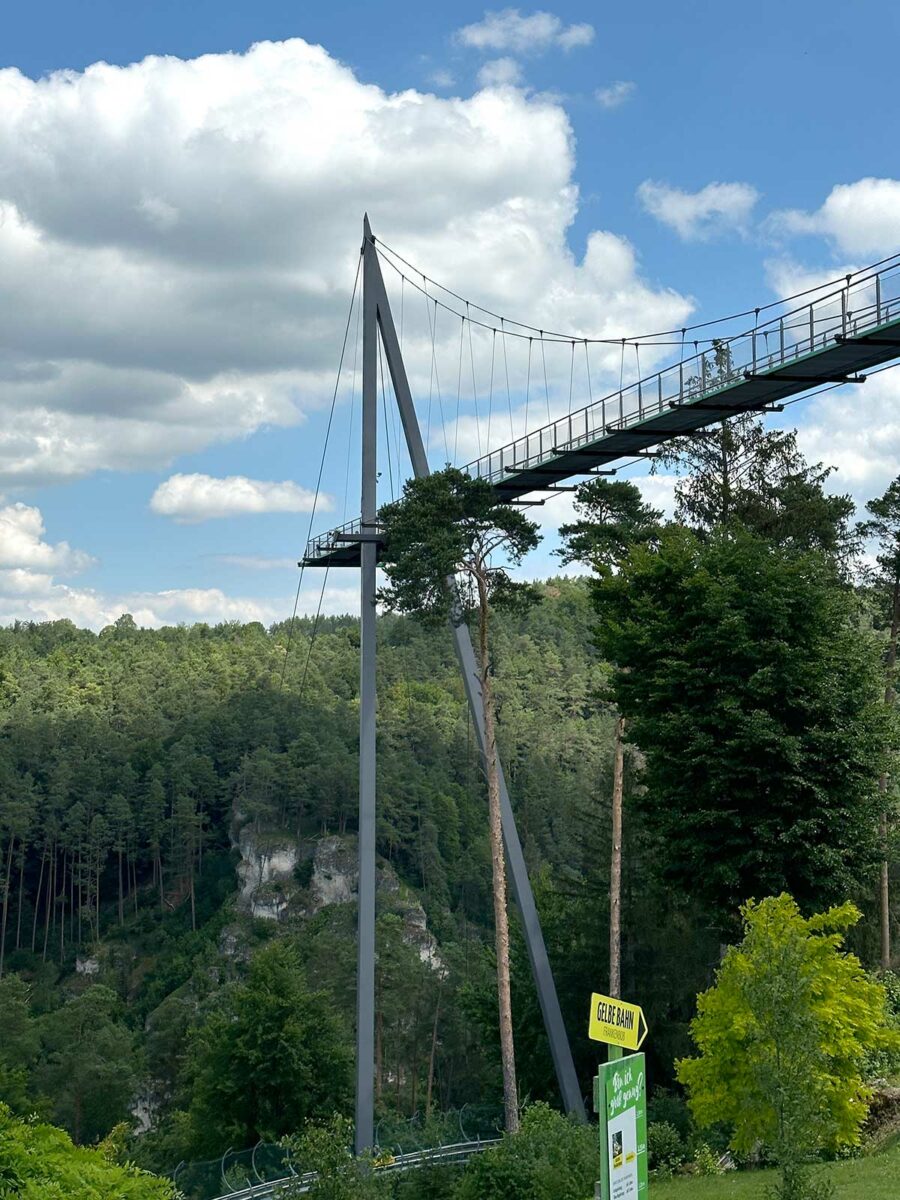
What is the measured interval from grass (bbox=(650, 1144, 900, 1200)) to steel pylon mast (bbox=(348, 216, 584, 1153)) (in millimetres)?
7341

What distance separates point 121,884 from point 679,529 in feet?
272

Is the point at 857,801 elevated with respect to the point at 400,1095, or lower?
elevated

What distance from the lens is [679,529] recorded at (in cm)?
2652

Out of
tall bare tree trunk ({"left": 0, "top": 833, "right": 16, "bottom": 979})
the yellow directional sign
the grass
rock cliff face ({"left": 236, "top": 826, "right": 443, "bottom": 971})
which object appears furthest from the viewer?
rock cliff face ({"left": 236, "top": 826, "right": 443, "bottom": 971})

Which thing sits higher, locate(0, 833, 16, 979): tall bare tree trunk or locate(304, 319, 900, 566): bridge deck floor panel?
locate(304, 319, 900, 566): bridge deck floor panel

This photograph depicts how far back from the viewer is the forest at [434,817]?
76.9 ft

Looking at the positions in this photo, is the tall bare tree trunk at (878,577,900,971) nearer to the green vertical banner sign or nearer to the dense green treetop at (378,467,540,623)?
the dense green treetop at (378,467,540,623)

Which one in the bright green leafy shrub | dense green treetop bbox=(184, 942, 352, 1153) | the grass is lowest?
dense green treetop bbox=(184, 942, 352, 1153)

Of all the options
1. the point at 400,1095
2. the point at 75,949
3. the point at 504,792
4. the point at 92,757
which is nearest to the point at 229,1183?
the point at 504,792

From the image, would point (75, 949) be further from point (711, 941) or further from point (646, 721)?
point (646, 721)

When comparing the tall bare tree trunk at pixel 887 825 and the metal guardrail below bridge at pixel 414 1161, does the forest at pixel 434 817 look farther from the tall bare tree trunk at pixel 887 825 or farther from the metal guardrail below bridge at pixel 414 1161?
the metal guardrail below bridge at pixel 414 1161

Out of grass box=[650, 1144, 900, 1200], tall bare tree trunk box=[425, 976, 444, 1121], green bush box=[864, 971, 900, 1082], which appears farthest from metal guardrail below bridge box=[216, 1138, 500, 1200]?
tall bare tree trunk box=[425, 976, 444, 1121]

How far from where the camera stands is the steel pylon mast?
26375 mm

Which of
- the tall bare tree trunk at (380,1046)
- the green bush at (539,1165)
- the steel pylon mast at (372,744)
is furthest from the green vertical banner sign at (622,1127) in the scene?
the tall bare tree trunk at (380,1046)
